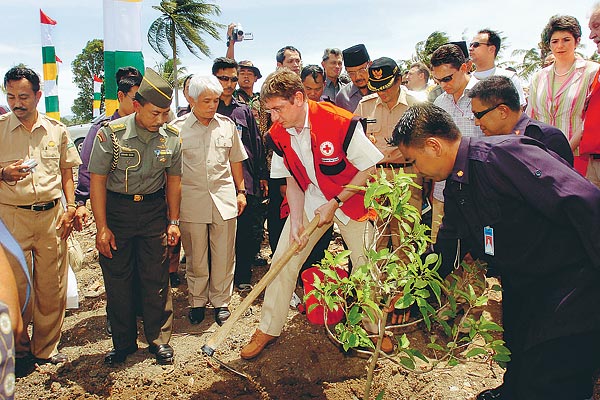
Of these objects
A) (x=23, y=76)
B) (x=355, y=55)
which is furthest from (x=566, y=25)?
(x=23, y=76)

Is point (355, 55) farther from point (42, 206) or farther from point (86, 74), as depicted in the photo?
point (86, 74)

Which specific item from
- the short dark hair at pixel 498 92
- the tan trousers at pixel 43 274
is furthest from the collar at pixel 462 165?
the tan trousers at pixel 43 274

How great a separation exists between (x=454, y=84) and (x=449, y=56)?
21 cm

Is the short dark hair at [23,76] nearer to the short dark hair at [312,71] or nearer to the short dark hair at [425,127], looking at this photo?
the short dark hair at [312,71]

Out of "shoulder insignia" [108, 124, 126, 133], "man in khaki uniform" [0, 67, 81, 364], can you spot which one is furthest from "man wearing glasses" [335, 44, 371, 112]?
"man in khaki uniform" [0, 67, 81, 364]

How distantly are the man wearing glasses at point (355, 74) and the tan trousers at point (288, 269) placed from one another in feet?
5.98

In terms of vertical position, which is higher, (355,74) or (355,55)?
(355,55)

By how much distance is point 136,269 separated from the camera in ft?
10.4

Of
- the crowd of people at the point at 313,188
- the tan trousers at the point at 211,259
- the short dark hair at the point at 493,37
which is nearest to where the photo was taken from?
the crowd of people at the point at 313,188

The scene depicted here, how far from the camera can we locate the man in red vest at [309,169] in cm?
274

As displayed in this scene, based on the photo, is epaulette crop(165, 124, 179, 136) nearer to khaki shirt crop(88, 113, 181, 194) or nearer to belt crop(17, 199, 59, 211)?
khaki shirt crop(88, 113, 181, 194)

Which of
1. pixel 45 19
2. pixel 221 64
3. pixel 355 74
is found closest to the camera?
pixel 221 64

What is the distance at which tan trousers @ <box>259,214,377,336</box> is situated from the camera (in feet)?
9.94

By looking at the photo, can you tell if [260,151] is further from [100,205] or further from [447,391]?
[447,391]
